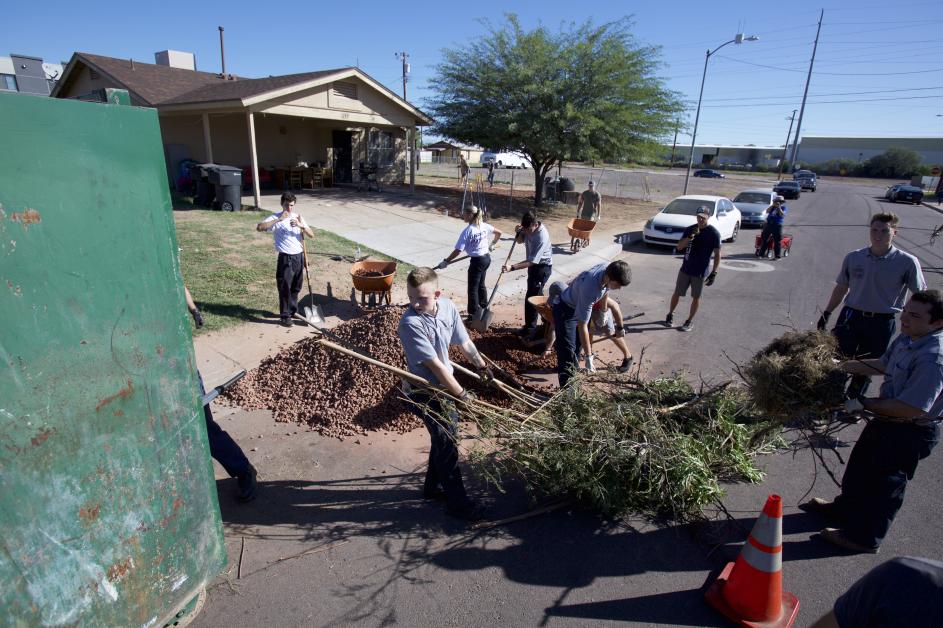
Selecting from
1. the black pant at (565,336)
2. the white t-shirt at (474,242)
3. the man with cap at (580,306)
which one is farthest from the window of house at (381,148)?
the black pant at (565,336)

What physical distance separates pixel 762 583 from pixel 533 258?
15.9ft

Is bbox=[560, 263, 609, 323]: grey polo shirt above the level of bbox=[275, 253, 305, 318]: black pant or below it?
above

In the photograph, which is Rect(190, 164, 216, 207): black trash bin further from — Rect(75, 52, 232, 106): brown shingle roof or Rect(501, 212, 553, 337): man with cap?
Rect(501, 212, 553, 337): man with cap

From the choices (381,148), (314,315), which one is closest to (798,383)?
(314,315)

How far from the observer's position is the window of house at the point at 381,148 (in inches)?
890

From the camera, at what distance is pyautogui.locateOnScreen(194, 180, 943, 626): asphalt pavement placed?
3064 millimetres

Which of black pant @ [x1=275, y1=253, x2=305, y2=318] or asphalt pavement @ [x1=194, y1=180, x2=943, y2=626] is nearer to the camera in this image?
asphalt pavement @ [x1=194, y1=180, x2=943, y2=626]

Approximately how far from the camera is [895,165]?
69.9 m

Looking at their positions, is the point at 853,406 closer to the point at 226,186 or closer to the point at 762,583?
the point at 762,583

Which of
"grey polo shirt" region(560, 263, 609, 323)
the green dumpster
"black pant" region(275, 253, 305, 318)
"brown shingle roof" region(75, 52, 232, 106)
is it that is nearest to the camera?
the green dumpster

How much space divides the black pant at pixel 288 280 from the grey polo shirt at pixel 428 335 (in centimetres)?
418

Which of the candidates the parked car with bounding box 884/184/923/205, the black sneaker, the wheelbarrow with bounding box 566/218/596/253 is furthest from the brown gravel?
the parked car with bounding box 884/184/923/205

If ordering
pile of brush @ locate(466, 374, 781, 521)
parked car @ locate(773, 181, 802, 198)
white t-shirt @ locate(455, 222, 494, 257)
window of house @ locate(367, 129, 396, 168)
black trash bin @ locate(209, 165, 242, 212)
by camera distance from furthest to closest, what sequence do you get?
1. parked car @ locate(773, 181, 802, 198)
2. window of house @ locate(367, 129, 396, 168)
3. black trash bin @ locate(209, 165, 242, 212)
4. white t-shirt @ locate(455, 222, 494, 257)
5. pile of brush @ locate(466, 374, 781, 521)

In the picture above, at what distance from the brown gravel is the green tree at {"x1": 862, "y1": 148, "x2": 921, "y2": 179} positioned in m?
86.2
